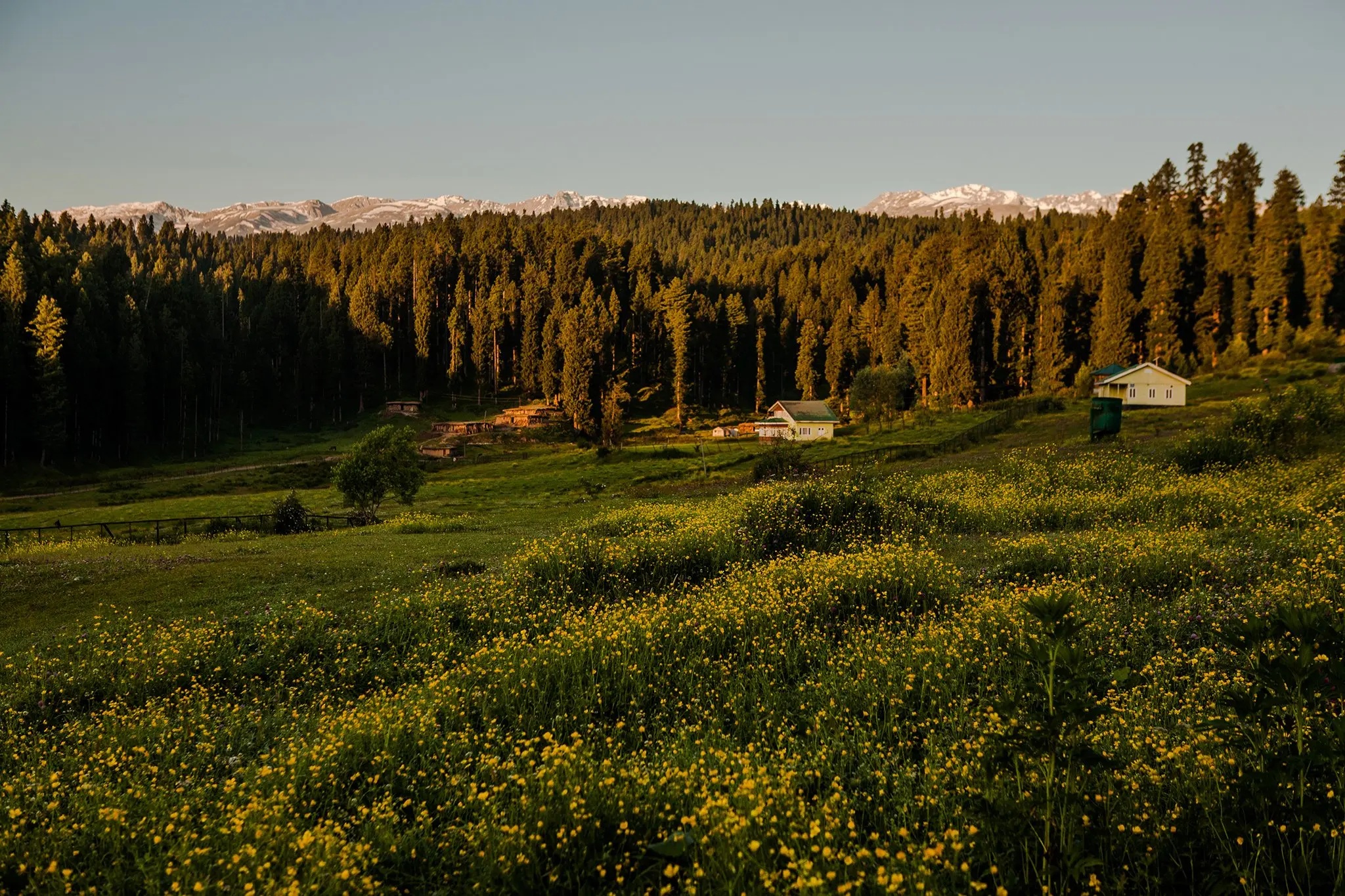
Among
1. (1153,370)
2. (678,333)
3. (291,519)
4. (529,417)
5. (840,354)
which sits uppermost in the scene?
(678,333)

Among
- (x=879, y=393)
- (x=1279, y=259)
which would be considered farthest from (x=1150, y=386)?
(x=879, y=393)

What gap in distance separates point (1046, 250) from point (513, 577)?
118818 millimetres

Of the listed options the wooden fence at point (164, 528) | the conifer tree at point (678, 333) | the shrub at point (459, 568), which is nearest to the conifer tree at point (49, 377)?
the wooden fence at point (164, 528)

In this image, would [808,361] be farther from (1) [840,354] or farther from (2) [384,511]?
(2) [384,511]

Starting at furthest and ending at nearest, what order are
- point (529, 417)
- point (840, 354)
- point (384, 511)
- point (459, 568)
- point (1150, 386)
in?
point (840, 354) < point (529, 417) < point (1150, 386) < point (384, 511) < point (459, 568)

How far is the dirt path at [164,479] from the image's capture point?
5766 centimetres

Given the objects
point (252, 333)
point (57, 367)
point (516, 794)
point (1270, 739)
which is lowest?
point (516, 794)

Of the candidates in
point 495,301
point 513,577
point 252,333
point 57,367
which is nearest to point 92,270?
point 252,333

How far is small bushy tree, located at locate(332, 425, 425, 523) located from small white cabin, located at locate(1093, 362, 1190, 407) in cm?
6164

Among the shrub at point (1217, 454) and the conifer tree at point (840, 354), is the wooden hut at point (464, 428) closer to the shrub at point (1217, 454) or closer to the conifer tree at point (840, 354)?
the conifer tree at point (840, 354)

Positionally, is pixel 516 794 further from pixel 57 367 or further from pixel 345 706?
pixel 57 367

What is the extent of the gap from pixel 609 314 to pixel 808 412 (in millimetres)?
41770

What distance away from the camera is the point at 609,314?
11231 centimetres

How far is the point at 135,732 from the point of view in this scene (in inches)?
356
